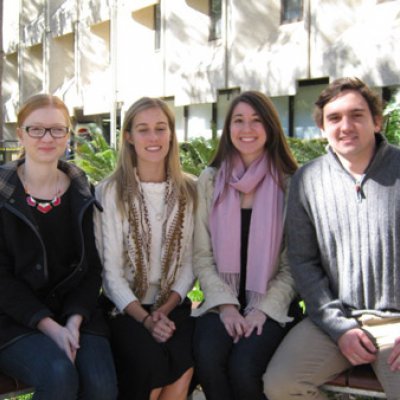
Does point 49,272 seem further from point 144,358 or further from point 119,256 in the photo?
point 144,358

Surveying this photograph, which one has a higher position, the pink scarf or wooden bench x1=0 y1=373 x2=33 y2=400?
the pink scarf

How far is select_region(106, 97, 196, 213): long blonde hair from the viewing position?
3621mm

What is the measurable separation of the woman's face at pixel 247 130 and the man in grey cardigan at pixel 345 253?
0.37m

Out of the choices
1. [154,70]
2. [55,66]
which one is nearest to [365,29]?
[154,70]

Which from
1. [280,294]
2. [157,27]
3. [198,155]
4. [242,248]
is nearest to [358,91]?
[242,248]

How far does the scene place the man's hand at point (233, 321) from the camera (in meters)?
3.26

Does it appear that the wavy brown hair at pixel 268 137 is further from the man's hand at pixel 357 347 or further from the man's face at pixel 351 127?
the man's hand at pixel 357 347

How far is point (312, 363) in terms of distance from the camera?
3.00 metres

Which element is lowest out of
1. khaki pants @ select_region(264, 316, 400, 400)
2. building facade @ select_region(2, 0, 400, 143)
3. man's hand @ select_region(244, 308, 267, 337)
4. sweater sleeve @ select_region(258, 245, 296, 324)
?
khaki pants @ select_region(264, 316, 400, 400)

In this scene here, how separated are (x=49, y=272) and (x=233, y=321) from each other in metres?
1.06

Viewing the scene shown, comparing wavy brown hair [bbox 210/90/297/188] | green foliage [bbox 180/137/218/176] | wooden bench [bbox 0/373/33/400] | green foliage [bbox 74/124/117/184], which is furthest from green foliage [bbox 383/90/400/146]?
wooden bench [bbox 0/373/33/400]

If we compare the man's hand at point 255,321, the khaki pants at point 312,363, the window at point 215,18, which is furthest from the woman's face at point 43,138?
the window at point 215,18

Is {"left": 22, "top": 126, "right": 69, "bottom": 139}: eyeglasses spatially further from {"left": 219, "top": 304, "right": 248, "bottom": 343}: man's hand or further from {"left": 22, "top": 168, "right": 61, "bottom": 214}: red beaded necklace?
{"left": 219, "top": 304, "right": 248, "bottom": 343}: man's hand

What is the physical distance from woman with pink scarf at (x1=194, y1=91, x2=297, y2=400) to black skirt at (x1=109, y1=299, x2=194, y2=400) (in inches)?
3.8
